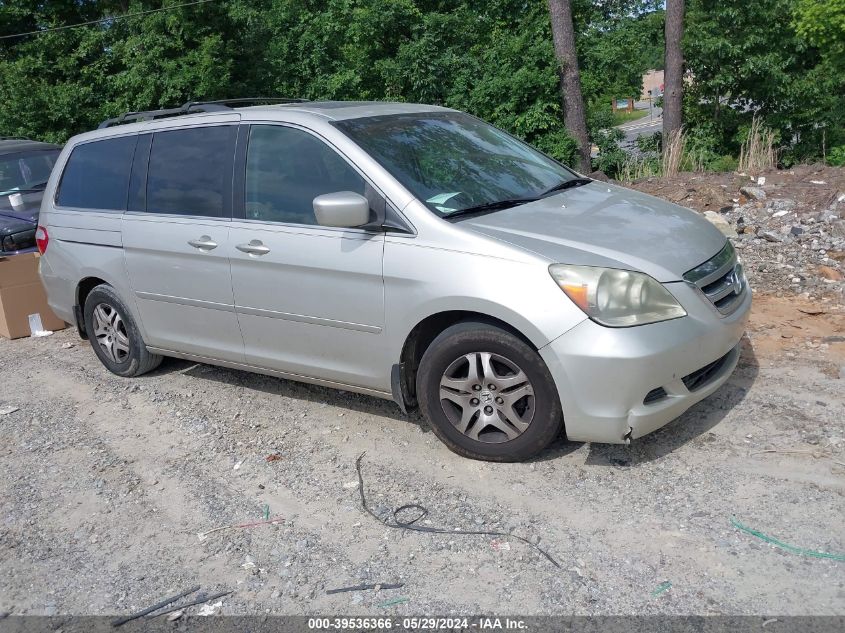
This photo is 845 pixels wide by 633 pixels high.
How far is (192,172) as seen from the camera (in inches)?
214

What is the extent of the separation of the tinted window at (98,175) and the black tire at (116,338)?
2.15ft

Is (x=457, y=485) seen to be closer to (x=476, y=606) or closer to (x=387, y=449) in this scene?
(x=387, y=449)

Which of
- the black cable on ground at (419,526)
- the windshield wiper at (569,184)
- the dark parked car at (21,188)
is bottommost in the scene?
the black cable on ground at (419,526)

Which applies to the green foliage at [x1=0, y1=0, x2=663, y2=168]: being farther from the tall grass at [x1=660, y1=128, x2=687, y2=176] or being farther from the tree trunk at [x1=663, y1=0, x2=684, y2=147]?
the tall grass at [x1=660, y1=128, x2=687, y2=176]

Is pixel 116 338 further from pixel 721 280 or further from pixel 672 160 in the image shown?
pixel 672 160

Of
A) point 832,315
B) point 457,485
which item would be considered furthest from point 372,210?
point 832,315

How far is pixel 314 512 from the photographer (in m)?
4.18

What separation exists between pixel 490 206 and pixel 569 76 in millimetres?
11950

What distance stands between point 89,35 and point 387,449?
1751 cm

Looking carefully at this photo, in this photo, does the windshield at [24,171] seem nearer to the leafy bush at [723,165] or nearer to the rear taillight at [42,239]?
the rear taillight at [42,239]

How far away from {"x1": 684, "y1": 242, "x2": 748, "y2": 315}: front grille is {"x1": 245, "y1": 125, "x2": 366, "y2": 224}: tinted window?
72.8 inches

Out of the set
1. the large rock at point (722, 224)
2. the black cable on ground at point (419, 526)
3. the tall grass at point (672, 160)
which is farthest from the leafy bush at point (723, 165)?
the black cable on ground at point (419, 526)

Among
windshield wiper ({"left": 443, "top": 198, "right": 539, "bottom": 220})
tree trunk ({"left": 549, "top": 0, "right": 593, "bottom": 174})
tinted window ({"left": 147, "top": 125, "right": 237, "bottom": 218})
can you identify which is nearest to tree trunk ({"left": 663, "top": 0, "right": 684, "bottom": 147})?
tree trunk ({"left": 549, "top": 0, "right": 593, "bottom": 174})

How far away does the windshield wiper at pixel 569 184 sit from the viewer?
16.8 ft
